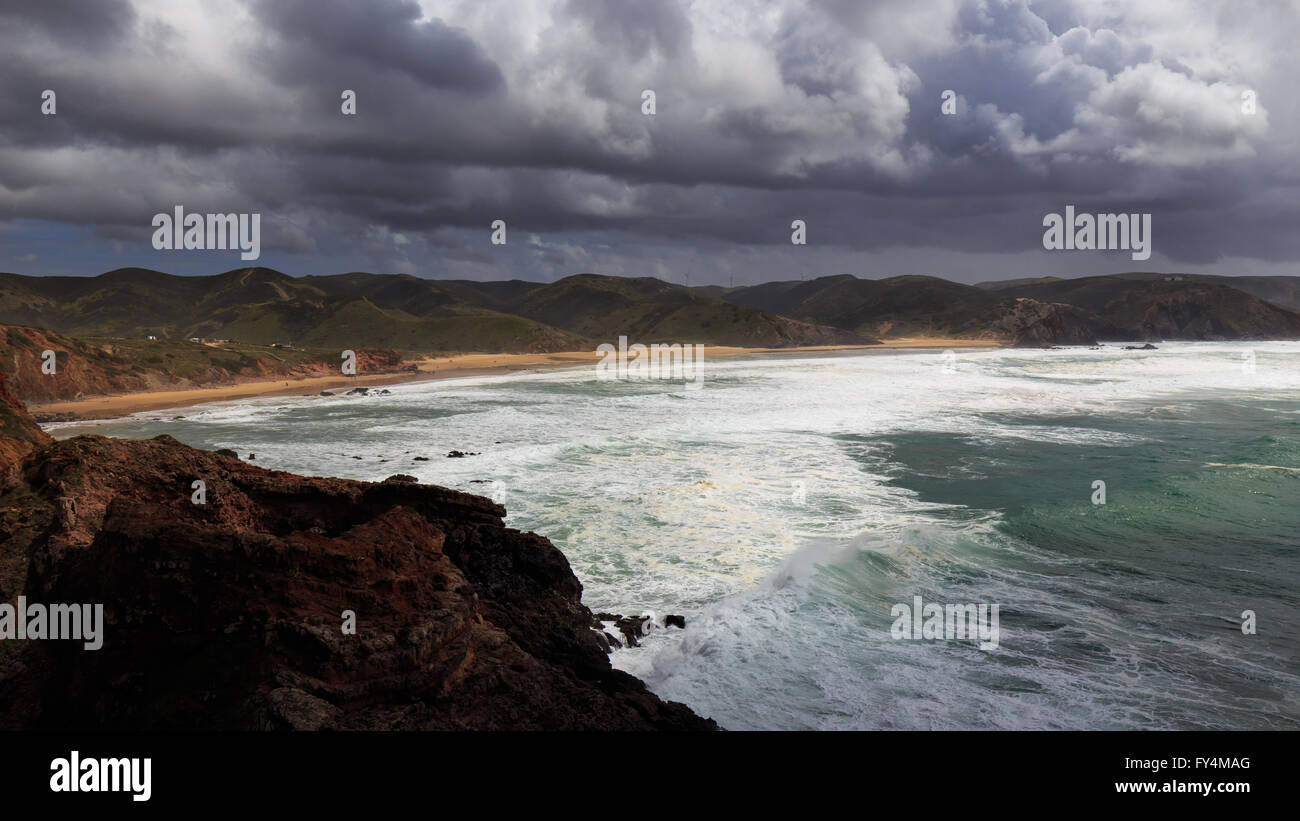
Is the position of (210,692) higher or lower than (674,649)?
higher

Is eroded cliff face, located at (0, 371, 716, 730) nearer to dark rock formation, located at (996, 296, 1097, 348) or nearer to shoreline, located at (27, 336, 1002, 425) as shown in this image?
shoreline, located at (27, 336, 1002, 425)

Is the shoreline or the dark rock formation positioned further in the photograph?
the dark rock formation

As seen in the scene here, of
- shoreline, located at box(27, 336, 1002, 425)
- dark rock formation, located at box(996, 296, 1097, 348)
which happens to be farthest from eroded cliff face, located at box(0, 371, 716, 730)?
dark rock formation, located at box(996, 296, 1097, 348)

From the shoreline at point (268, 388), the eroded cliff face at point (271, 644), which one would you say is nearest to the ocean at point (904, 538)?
the eroded cliff face at point (271, 644)

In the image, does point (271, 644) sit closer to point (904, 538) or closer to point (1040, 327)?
point (904, 538)
